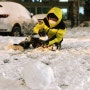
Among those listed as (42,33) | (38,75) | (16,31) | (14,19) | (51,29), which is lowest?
(16,31)

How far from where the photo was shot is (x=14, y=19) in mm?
22203

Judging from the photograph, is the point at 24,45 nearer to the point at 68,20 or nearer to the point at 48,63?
→ the point at 48,63

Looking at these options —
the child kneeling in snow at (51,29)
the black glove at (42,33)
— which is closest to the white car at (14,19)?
the black glove at (42,33)

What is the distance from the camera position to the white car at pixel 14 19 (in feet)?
71.1

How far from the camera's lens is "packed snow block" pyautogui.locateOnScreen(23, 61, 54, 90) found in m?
7.92

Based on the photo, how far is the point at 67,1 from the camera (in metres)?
51.0

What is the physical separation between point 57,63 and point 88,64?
1.75ft

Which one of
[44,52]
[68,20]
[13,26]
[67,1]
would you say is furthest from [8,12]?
[67,1]

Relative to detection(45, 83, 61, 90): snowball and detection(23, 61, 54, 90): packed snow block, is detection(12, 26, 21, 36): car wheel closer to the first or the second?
detection(23, 61, 54, 90): packed snow block

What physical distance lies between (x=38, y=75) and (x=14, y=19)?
46.5 feet

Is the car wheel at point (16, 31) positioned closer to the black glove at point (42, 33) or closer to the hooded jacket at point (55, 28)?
the black glove at point (42, 33)

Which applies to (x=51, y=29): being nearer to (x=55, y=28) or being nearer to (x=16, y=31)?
(x=55, y=28)

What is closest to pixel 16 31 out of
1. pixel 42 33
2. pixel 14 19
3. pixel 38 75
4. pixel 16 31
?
pixel 16 31

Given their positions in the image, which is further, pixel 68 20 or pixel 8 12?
pixel 68 20
